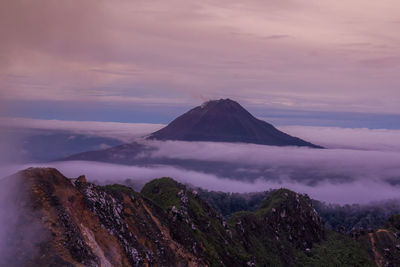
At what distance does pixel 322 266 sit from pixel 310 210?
93.4ft

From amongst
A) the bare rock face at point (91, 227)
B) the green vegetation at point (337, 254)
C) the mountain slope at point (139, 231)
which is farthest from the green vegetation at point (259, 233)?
the bare rock face at point (91, 227)

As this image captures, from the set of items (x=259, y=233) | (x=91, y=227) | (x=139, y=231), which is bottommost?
(x=259, y=233)

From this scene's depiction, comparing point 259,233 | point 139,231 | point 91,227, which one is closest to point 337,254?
point 259,233

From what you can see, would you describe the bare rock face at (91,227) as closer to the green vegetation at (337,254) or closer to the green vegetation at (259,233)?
the green vegetation at (259,233)

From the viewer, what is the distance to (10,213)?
172 ft

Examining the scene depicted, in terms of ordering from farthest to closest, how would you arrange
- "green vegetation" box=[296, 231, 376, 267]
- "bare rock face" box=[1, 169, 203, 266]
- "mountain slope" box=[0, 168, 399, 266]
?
1. "green vegetation" box=[296, 231, 376, 267]
2. "mountain slope" box=[0, 168, 399, 266]
3. "bare rock face" box=[1, 169, 203, 266]

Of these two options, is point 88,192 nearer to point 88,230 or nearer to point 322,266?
point 88,230

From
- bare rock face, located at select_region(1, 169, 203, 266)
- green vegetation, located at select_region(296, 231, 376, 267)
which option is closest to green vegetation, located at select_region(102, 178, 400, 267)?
green vegetation, located at select_region(296, 231, 376, 267)

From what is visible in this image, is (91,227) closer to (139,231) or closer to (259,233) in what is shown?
(139,231)

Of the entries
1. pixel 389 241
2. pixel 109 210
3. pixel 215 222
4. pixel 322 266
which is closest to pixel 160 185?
pixel 215 222

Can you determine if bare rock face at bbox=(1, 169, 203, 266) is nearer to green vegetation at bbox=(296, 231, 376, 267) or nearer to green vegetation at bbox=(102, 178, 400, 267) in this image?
green vegetation at bbox=(102, 178, 400, 267)

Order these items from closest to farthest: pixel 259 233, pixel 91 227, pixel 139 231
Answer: pixel 91 227
pixel 139 231
pixel 259 233

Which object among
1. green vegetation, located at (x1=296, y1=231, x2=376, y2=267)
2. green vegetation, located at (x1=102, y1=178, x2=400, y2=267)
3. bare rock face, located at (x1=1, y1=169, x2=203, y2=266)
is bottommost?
green vegetation, located at (x1=296, y1=231, x2=376, y2=267)

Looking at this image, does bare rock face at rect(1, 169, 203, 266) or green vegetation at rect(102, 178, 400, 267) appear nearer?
bare rock face at rect(1, 169, 203, 266)
